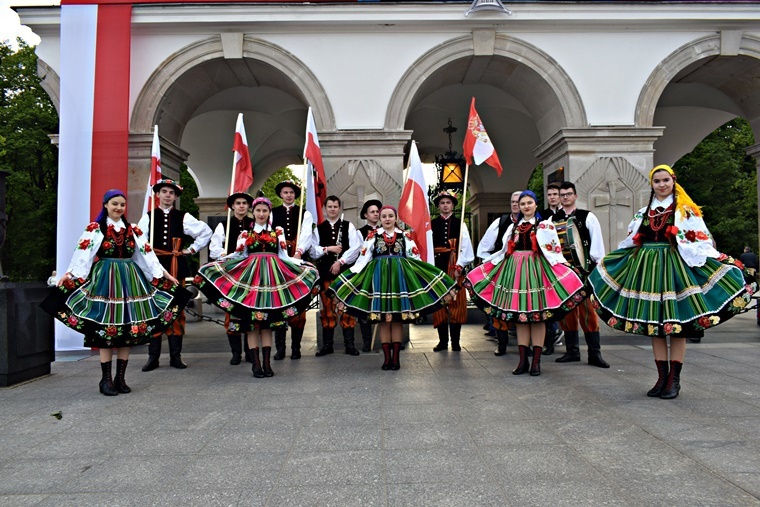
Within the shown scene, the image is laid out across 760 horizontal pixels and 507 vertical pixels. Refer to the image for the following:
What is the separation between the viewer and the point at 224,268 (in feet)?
18.1

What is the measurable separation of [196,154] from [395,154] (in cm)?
864

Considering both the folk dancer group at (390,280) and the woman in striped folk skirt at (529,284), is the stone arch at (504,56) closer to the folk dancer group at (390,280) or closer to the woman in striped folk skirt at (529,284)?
the folk dancer group at (390,280)

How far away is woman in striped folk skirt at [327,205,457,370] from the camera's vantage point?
221 inches

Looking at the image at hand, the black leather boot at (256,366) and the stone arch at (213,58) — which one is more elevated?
the stone arch at (213,58)

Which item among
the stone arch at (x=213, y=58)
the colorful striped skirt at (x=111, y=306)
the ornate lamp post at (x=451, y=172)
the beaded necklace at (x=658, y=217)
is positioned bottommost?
the colorful striped skirt at (x=111, y=306)

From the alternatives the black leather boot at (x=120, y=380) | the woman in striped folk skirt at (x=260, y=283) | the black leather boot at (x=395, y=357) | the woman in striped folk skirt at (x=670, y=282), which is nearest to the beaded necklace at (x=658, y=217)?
the woman in striped folk skirt at (x=670, y=282)

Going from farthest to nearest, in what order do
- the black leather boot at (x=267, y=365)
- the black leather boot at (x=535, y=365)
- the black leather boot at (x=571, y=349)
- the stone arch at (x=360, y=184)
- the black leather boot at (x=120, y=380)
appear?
the stone arch at (x=360, y=184) → the black leather boot at (x=571, y=349) → the black leather boot at (x=267, y=365) → the black leather boot at (x=535, y=365) → the black leather boot at (x=120, y=380)

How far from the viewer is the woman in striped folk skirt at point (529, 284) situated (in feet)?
17.1

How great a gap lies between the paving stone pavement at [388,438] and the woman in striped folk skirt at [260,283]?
2.01ft

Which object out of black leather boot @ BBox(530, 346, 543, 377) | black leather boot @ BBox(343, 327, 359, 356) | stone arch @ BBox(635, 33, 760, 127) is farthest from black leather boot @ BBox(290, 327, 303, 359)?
stone arch @ BBox(635, 33, 760, 127)

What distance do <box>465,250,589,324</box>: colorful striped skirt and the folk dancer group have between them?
1 cm

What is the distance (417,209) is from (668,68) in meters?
5.18

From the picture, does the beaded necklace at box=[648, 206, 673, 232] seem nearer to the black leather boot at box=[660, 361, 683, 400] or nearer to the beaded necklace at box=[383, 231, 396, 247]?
the black leather boot at box=[660, 361, 683, 400]

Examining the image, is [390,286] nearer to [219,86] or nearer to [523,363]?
[523,363]
